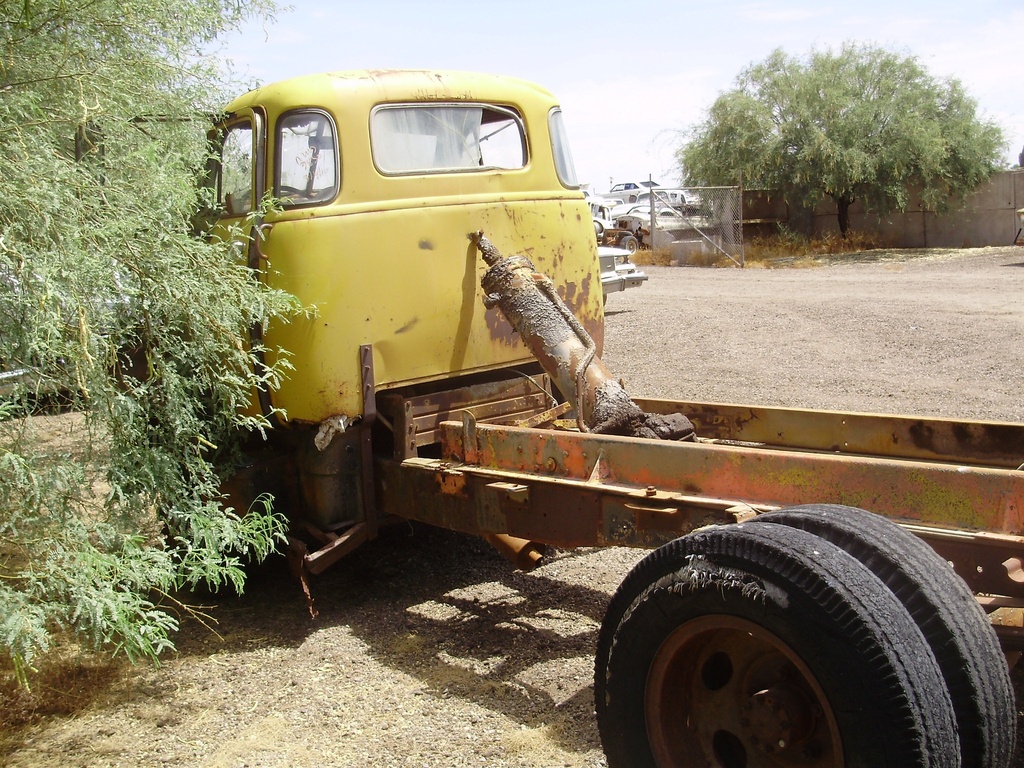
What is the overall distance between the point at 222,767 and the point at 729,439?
266 centimetres

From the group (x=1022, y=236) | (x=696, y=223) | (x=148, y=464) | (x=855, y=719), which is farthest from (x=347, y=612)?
(x=1022, y=236)

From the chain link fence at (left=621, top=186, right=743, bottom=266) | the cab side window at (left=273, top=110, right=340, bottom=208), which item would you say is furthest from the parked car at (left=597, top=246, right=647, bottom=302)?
the cab side window at (left=273, top=110, right=340, bottom=208)

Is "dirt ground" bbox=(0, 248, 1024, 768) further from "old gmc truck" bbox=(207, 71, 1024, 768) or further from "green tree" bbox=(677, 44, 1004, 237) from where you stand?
"green tree" bbox=(677, 44, 1004, 237)

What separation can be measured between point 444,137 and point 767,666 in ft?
10.4

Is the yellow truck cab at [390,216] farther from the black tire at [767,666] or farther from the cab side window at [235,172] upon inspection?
the black tire at [767,666]

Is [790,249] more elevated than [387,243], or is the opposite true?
[387,243]

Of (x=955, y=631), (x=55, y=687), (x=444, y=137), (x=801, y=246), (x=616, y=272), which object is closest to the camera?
(x=955, y=631)

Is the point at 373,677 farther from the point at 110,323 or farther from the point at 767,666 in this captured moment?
the point at 767,666

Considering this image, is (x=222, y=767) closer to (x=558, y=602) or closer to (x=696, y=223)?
Result: (x=558, y=602)

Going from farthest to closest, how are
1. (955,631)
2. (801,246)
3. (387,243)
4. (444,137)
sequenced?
(801,246) < (444,137) < (387,243) < (955,631)

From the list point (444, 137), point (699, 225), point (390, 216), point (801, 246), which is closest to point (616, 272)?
point (699, 225)

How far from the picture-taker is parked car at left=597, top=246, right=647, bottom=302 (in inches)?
623

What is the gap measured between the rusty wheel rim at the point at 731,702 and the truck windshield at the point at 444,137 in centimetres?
282

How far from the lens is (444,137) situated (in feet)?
16.3
